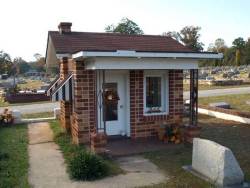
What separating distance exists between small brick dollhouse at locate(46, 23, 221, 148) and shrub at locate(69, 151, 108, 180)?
2.19 metres

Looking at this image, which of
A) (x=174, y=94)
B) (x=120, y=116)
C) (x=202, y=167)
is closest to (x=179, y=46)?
(x=174, y=94)

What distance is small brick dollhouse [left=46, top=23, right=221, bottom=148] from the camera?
34.3ft

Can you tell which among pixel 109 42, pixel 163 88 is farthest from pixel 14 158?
pixel 109 42

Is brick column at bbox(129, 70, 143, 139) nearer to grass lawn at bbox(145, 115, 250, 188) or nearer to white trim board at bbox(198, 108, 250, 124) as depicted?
grass lawn at bbox(145, 115, 250, 188)

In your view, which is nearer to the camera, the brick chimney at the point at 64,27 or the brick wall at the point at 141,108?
the brick wall at the point at 141,108

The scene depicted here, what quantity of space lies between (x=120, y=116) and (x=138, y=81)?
128 centimetres

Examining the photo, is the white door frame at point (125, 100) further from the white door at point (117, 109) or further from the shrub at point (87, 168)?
the shrub at point (87, 168)

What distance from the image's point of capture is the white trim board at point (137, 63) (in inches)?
388

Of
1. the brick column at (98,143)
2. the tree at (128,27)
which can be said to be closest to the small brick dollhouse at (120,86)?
the brick column at (98,143)

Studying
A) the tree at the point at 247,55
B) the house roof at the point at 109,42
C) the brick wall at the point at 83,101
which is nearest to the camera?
the brick wall at the point at 83,101

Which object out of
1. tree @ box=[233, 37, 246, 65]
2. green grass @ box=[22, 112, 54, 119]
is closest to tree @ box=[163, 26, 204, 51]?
tree @ box=[233, 37, 246, 65]


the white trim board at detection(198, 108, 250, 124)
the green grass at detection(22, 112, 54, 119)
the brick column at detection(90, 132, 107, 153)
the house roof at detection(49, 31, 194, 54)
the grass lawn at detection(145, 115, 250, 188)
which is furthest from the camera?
the green grass at detection(22, 112, 54, 119)

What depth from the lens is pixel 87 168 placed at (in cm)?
795

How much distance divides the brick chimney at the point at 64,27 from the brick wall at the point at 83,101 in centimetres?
249
